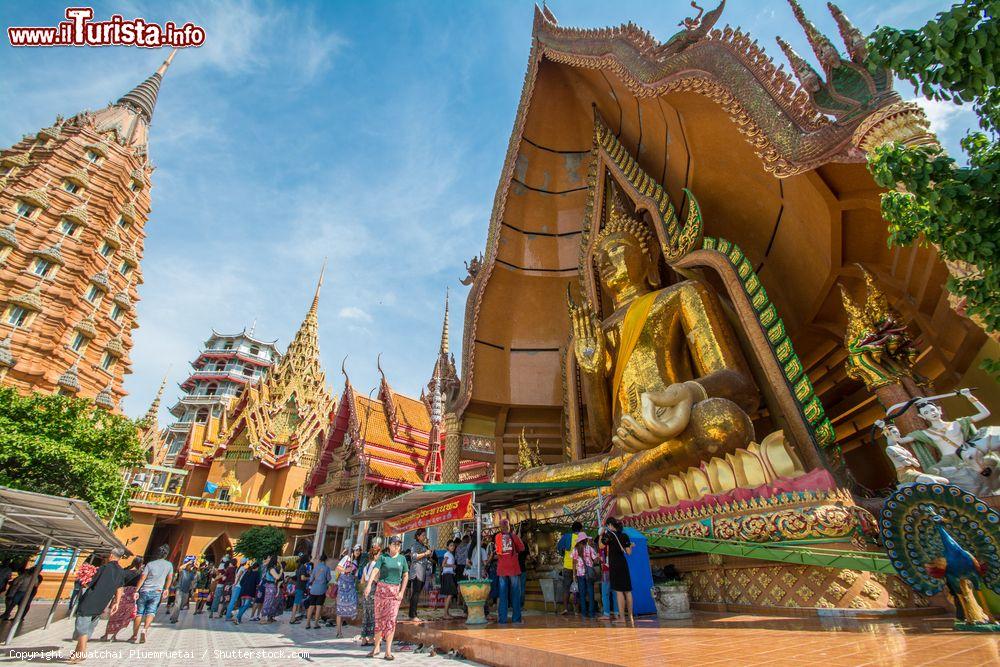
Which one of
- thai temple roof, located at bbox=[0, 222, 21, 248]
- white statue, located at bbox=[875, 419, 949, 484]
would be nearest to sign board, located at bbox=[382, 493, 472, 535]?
white statue, located at bbox=[875, 419, 949, 484]

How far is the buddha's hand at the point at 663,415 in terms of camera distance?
528 centimetres

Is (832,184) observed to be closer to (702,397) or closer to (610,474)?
(702,397)

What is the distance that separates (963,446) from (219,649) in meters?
6.11

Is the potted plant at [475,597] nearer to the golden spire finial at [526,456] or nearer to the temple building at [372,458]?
the golden spire finial at [526,456]

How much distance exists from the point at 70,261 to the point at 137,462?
38.9ft

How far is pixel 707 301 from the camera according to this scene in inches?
263

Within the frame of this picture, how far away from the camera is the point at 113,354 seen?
2241 cm

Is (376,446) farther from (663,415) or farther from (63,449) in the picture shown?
(663,415)

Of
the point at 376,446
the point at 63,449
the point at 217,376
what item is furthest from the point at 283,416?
the point at 217,376

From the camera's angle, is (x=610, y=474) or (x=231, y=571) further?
(x=231, y=571)

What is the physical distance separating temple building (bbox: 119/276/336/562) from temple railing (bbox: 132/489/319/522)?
0.03m

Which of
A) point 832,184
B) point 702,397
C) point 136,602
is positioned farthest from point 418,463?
point 832,184

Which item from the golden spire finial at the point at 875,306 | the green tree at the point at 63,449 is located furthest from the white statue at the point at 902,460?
the green tree at the point at 63,449

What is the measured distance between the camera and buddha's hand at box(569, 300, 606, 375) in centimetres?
780
